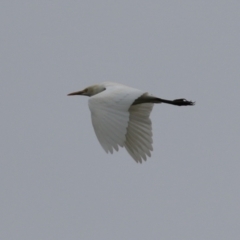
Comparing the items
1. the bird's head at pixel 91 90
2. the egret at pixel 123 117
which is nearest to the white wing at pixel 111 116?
the egret at pixel 123 117

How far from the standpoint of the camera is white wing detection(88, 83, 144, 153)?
41.0 feet

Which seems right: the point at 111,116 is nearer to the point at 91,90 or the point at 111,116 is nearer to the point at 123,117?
the point at 123,117

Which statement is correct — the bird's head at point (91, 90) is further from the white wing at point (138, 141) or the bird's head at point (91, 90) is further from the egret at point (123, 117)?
the white wing at point (138, 141)

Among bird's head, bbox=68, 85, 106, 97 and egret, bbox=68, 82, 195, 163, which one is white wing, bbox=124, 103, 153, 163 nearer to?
egret, bbox=68, 82, 195, 163

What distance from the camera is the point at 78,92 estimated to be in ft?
53.8

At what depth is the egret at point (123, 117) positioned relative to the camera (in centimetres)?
1252

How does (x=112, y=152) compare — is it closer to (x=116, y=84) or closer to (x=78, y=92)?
(x=116, y=84)

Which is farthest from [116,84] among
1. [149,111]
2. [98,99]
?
[98,99]

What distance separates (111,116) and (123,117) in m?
0.17

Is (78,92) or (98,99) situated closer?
(98,99)

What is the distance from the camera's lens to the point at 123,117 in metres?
12.7

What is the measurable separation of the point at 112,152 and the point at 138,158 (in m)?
2.32

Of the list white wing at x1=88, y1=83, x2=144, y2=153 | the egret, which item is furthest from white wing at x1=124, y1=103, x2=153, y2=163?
white wing at x1=88, y1=83, x2=144, y2=153

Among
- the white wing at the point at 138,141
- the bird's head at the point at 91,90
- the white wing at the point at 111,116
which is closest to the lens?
the white wing at the point at 111,116
